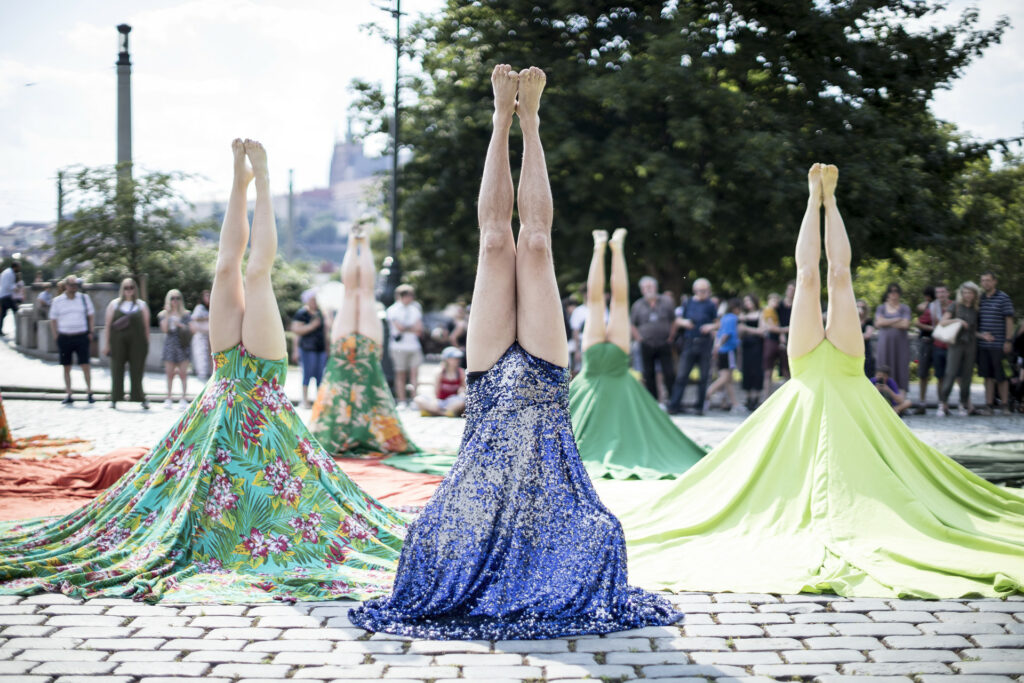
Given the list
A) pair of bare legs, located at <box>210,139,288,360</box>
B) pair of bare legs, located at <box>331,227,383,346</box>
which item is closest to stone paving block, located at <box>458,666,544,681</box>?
pair of bare legs, located at <box>210,139,288,360</box>

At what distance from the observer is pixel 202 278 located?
25016 mm

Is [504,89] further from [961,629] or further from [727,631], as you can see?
[961,629]

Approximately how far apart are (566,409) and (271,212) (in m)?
2.54

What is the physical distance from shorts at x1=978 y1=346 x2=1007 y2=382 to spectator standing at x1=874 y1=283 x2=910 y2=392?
3.93ft

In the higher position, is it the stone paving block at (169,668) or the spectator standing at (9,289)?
the spectator standing at (9,289)

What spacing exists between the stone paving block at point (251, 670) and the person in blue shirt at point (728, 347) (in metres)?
11.9

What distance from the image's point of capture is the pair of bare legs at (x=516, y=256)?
4531mm

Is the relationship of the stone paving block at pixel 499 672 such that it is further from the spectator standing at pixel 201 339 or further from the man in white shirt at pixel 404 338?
the spectator standing at pixel 201 339

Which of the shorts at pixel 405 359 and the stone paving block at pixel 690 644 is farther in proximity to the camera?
the shorts at pixel 405 359

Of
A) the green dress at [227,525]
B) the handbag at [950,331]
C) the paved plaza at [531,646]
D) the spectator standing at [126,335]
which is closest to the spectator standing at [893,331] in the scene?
the handbag at [950,331]

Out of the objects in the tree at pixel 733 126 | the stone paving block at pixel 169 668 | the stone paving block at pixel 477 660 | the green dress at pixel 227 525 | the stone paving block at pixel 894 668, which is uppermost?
the tree at pixel 733 126

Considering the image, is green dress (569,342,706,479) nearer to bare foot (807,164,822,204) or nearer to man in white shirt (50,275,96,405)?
bare foot (807,164,822,204)

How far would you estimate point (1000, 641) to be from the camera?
403cm

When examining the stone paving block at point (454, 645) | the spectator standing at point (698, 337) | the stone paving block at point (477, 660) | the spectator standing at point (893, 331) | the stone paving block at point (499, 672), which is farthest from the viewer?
the spectator standing at point (698, 337)
